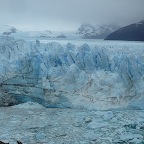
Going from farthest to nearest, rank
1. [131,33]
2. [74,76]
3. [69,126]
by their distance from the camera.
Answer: [131,33], [74,76], [69,126]

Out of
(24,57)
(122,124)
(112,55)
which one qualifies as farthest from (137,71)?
(24,57)

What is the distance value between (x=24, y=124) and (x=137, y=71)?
3619mm

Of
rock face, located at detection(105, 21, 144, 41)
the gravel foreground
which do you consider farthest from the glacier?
rock face, located at detection(105, 21, 144, 41)

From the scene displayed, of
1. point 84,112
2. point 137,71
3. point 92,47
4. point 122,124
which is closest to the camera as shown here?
point 122,124

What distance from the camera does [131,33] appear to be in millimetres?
21766

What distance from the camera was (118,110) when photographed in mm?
9305

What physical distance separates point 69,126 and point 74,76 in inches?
83.1

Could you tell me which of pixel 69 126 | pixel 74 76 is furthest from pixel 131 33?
pixel 69 126

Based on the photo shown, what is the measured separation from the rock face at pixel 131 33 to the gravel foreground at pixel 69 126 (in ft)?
40.9

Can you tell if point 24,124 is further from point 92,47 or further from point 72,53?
point 92,47

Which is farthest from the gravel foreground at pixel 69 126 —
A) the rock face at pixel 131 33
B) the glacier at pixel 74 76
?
the rock face at pixel 131 33

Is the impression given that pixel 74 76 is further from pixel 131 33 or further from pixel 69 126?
pixel 131 33

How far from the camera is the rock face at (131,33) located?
2138 cm

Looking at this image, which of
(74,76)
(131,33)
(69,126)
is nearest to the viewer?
(69,126)
